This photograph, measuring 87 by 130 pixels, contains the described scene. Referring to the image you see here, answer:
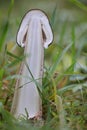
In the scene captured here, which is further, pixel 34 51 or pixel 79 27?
pixel 79 27

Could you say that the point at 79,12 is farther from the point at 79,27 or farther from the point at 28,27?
the point at 28,27

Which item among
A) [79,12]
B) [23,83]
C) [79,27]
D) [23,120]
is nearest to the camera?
[23,120]

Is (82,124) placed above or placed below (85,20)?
above

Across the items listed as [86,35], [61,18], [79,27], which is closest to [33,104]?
[86,35]

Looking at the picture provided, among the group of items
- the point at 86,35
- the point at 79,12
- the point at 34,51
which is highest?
the point at 34,51
